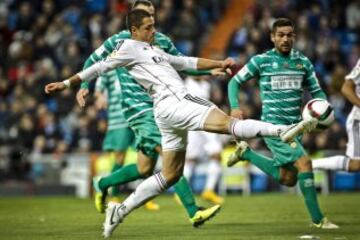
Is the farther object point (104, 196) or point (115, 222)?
point (104, 196)

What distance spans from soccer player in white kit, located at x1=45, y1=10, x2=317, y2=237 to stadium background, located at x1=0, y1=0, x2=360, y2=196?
10654mm

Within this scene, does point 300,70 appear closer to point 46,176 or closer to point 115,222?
point 115,222

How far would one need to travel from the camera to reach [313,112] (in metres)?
8.33

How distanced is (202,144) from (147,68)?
852cm

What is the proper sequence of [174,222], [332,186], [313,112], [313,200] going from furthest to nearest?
[332,186] → [174,222] → [313,200] → [313,112]

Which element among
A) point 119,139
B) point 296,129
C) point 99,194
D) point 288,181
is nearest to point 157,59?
point 296,129

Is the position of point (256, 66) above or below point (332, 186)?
above

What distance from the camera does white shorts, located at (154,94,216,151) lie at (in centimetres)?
877

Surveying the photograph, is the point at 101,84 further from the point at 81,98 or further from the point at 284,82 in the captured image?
the point at 81,98

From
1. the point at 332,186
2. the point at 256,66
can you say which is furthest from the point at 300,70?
the point at 332,186

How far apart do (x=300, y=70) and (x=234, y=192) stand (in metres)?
9.49

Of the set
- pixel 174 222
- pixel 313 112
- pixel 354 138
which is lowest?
pixel 174 222

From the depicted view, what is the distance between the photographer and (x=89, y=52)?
2291 cm

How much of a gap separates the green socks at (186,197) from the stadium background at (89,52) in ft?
30.1
